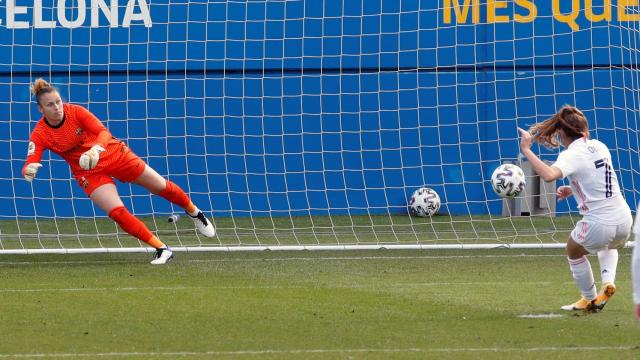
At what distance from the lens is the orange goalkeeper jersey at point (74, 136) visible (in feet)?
39.7

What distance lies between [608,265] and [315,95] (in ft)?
32.3

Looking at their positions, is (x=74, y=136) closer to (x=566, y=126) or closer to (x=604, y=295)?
(x=566, y=126)

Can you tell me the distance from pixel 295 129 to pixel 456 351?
37.5 feet

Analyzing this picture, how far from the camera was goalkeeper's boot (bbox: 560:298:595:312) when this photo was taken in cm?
888

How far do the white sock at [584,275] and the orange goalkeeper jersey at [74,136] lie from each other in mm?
5167

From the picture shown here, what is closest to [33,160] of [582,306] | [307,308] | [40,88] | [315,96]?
[40,88]

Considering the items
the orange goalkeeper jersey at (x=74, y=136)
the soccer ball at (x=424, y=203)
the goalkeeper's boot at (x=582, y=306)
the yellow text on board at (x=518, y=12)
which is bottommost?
the goalkeeper's boot at (x=582, y=306)

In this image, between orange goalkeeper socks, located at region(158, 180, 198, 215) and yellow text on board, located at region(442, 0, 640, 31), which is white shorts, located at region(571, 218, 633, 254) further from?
yellow text on board, located at region(442, 0, 640, 31)

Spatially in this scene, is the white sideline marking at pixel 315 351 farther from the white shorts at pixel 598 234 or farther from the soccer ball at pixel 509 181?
the soccer ball at pixel 509 181

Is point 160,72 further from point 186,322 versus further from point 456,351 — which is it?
point 456,351

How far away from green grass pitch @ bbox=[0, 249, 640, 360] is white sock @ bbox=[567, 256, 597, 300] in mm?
180

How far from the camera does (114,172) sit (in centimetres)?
1240

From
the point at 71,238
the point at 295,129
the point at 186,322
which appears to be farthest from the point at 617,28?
the point at 186,322

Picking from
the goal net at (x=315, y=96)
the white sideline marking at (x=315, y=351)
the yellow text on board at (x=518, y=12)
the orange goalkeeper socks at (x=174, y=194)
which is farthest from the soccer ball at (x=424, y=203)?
the white sideline marking at (x=315, y=351)
